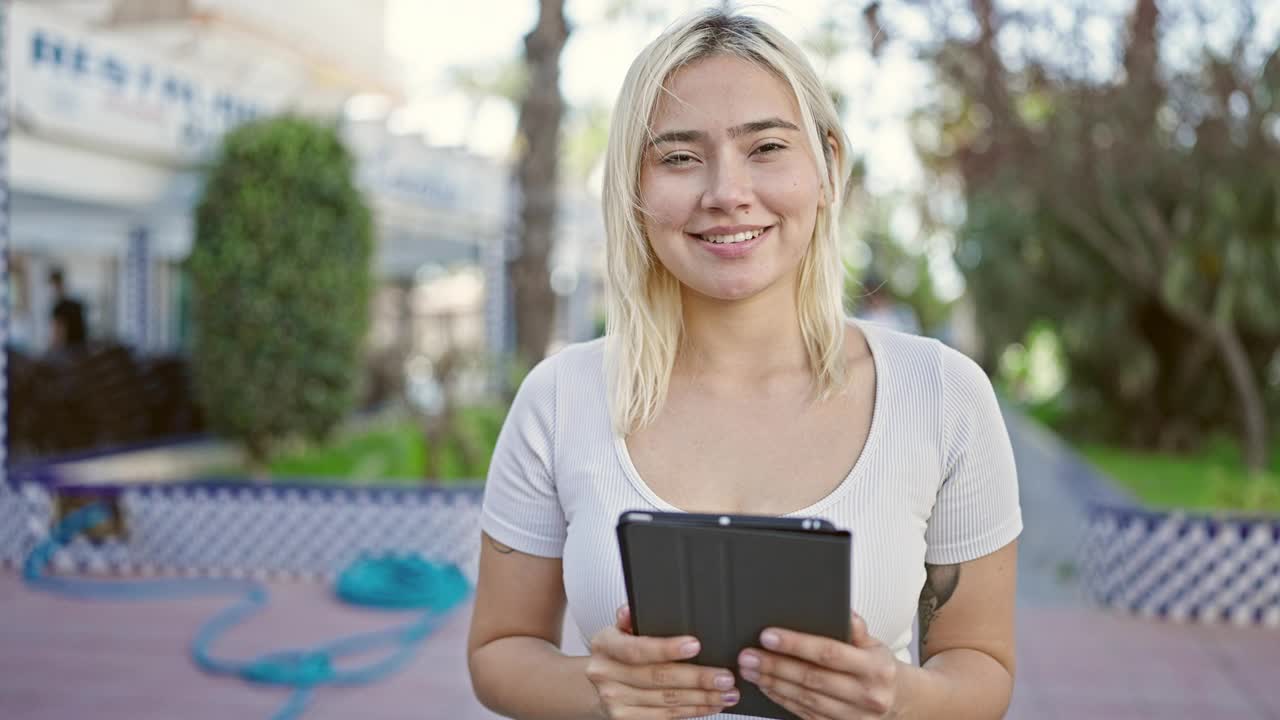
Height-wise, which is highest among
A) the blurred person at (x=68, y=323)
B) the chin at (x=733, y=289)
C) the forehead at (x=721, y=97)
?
the forehead at (x=721, y=97)

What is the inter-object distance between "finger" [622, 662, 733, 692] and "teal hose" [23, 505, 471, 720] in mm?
3362

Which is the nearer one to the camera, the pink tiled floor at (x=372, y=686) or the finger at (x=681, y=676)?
the finger at (x=681, y=676)

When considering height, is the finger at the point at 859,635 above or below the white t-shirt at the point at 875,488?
below

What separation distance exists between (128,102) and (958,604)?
31.0 ft

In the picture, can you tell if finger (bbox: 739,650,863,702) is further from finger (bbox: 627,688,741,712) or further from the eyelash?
the eyelash

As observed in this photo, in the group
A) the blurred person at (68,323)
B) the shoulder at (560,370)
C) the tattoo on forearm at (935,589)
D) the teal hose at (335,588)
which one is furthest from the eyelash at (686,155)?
the blurred person at (68,323)

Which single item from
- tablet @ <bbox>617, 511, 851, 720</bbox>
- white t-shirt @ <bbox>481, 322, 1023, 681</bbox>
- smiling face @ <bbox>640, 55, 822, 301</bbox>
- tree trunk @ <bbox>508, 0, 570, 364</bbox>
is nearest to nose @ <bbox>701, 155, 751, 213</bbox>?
smiling face @ <bbox>640, 55, 822, 301</bbox>

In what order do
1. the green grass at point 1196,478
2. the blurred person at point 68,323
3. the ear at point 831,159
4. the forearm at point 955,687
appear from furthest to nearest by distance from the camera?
1. the blurred person at point 68,323
2. the green grass at point 1196,478
3. the ear at point 831,159
4. the forearm at point 955,687

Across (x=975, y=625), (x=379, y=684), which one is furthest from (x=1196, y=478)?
(x=975, y=625)

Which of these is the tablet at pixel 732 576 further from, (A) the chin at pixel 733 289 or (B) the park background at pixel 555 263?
(B) the park background at pixel 555 263

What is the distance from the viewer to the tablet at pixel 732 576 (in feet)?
4.40

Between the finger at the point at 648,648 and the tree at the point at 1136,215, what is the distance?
272 inches

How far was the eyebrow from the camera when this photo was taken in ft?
5.34

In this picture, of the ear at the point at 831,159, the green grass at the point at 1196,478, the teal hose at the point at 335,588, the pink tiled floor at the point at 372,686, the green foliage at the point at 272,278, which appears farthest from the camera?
the green foliage at the point at 272,278
